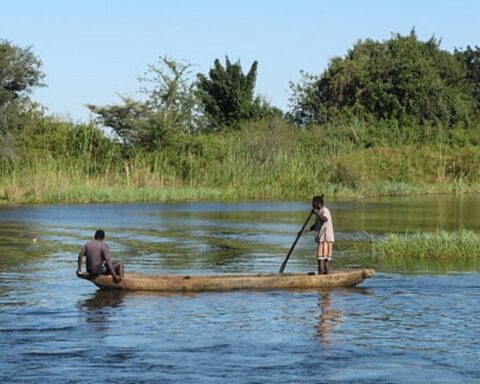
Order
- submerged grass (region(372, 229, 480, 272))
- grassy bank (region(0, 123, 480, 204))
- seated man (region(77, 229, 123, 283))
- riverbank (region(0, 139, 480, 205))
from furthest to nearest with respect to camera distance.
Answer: grassy bank (region(0, 123, 480, 204))
riverbank (region(0, 139, 480, 205))
submerged grass (region(372, 229, 480, 272))
seated man (region(77, 229, 123, 283))

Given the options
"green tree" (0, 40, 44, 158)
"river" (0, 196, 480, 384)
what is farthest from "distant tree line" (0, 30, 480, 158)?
"river" (0, 196, 480, 384)

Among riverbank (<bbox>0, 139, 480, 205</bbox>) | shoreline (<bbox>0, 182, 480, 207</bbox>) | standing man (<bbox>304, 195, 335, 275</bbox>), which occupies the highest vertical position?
riverbank (<bbox>0, 139, 480, 205</bbox>)

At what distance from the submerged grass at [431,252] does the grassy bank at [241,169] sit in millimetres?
21484

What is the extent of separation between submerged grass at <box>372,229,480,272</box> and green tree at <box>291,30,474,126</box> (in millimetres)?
39444

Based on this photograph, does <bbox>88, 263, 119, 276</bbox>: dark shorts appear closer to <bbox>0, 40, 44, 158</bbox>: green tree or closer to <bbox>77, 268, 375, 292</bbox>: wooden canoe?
<bbox>77, 268, 375, 292</bbox>: wooden canoe

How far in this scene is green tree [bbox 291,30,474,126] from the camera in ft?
211

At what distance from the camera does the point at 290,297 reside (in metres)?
17.9

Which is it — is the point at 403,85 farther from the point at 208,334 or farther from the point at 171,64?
the point at 208,334

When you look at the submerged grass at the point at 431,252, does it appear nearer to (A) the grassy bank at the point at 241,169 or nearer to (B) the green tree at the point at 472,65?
(A) the grassy bank at the point at 241,169

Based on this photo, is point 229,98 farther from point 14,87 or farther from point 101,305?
point 101,305

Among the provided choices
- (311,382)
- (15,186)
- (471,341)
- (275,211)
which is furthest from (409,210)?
(311,382)

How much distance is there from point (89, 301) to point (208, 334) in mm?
3541

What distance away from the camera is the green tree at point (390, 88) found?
64.2 meters

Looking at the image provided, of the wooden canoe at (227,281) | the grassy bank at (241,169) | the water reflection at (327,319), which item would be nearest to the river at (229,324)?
the water reflection at (327,319)
